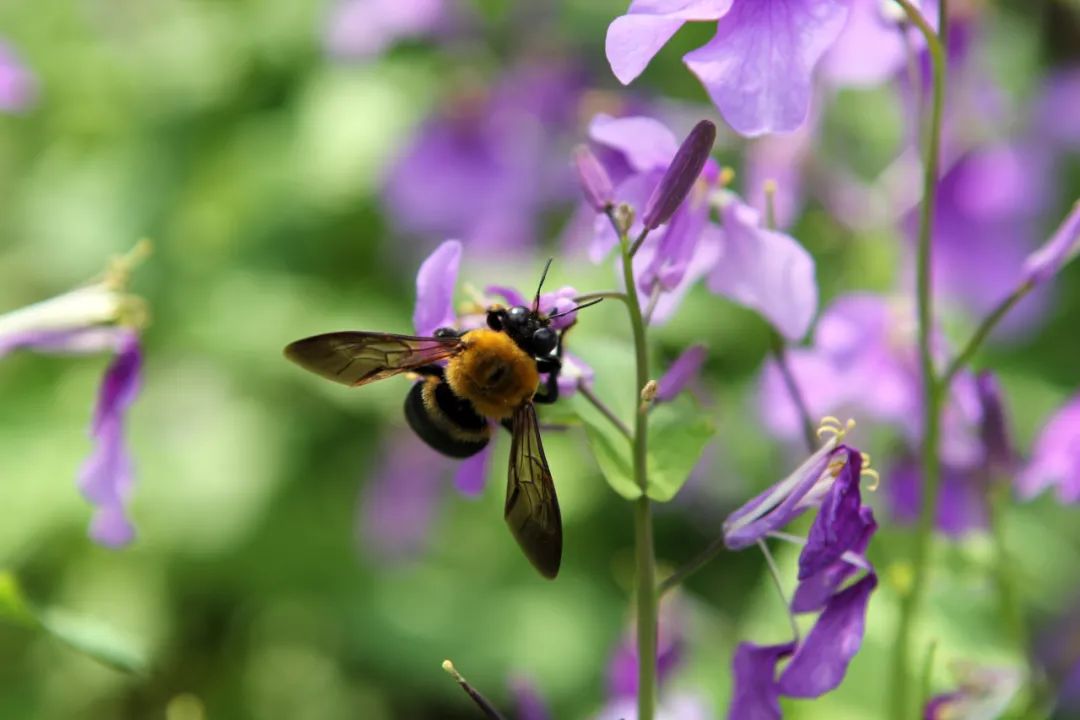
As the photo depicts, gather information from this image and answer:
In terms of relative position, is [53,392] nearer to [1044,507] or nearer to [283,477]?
[283,477]

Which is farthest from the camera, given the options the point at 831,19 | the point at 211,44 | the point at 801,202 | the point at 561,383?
the point at 211,44

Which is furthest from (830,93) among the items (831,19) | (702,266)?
(831,19)

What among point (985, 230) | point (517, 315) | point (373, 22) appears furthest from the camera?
point (373, 22)

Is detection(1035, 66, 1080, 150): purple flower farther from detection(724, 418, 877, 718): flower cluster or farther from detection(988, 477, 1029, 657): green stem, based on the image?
detection(724, 418, 877, 718): flower cluster

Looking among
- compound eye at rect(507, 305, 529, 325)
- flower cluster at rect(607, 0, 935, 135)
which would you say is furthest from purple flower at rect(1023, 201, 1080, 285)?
compound eye at rect(507, 305, 529, 325)

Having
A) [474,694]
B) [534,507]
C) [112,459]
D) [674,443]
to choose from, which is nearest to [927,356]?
[674,443]

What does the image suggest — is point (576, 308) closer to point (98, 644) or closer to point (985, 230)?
point (98, 644)
